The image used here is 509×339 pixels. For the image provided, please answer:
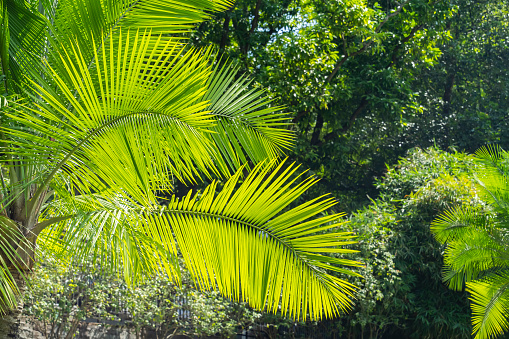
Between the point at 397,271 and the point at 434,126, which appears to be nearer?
the point at 397,271

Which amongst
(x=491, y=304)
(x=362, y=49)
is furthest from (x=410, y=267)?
(x=362, y=49)

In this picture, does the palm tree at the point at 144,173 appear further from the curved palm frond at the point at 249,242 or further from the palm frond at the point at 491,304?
the palm frond at the point at 491,304

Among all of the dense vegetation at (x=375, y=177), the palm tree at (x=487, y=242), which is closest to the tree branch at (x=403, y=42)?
the dense vegetation at (x=375, y=177)

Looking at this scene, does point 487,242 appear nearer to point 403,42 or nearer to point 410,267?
point 410,267

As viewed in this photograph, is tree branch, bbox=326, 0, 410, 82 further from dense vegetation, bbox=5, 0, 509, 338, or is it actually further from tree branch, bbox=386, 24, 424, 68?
tree branch, bbox=386, 24, 424, 68

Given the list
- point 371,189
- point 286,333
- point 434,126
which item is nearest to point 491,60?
point 434,126

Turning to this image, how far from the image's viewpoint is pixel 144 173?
2.55 metres

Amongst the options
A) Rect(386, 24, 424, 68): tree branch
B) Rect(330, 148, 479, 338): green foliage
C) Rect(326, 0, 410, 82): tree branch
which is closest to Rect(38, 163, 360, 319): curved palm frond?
Rect(330, 148, 479, 338): green foliage

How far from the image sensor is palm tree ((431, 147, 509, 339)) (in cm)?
800

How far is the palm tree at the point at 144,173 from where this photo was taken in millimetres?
2559

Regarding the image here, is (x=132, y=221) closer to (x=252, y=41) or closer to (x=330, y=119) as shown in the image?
(x=252, y=41)

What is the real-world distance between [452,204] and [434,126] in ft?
27.3

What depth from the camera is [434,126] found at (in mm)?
18172

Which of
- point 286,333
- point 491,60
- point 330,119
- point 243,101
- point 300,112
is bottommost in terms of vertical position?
point 286,333
